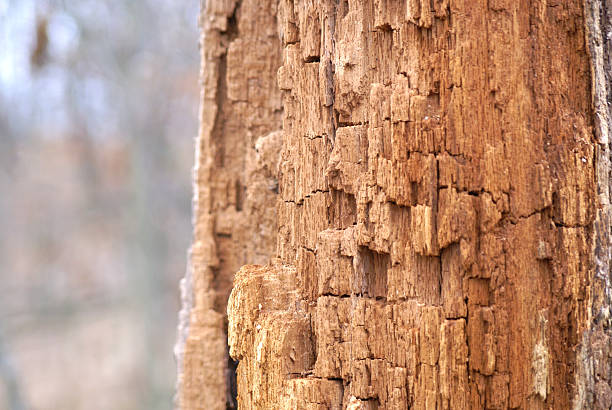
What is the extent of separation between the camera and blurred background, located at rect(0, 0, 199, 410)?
239 inches

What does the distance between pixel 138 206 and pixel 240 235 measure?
5483mm

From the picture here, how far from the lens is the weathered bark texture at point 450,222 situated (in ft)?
3.48

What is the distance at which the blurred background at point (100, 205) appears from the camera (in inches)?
239

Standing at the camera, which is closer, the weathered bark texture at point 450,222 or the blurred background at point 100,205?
the weathered bark texture at point 450,222

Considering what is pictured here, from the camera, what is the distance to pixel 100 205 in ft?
25.5

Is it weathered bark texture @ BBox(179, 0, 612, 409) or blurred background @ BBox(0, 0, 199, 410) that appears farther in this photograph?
blurred background @ BBox(0, 0, 199, 410)

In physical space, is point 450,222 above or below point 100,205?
below

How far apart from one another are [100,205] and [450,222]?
7310mm

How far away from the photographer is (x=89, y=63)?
595 centimetres

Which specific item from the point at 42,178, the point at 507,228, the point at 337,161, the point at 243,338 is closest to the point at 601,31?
the point at 507,228

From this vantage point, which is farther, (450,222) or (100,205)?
(100,205)

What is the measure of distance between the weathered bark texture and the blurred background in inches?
176

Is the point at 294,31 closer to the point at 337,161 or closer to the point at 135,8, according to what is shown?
the point at 337,161

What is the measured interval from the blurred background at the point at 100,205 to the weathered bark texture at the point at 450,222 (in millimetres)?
4476
